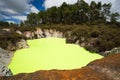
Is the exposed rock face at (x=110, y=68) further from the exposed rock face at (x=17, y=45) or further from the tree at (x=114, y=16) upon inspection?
the tree at (x=114, y=16)

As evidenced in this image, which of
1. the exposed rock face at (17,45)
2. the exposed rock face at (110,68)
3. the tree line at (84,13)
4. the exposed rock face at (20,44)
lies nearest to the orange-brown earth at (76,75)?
the exposed rock face at (110,68)

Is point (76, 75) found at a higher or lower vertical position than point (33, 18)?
lower

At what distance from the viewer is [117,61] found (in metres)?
4.01

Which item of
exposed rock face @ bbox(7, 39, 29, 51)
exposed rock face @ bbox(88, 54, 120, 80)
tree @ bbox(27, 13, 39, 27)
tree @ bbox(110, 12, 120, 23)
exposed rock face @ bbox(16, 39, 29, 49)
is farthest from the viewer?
tree @ bbox(27, 13, 39, 27)

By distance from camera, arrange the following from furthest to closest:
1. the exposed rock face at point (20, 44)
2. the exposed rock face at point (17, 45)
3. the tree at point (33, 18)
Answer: the tree at point (33, 18) < the exposed rock face at point (20, 44) < the exposed rock face at point (17, 45)

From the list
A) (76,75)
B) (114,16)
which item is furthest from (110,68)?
(114,16)

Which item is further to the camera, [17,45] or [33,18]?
[33,18]

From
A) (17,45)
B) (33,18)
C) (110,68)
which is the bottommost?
(17,45)

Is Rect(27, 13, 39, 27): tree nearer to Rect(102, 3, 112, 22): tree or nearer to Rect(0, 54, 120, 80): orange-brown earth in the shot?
Rect(102, 3, 112, 22): tree

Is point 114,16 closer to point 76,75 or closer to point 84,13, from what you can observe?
point 84,13

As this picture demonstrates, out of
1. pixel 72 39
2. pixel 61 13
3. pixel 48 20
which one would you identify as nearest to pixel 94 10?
pixel 61 13

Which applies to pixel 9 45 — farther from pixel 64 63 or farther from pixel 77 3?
pixel 77 3

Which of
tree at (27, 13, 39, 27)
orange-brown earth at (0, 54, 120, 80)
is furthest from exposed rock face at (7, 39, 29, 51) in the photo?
tree at (27, 13, 39, 27)

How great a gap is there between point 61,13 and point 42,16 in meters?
10.6
